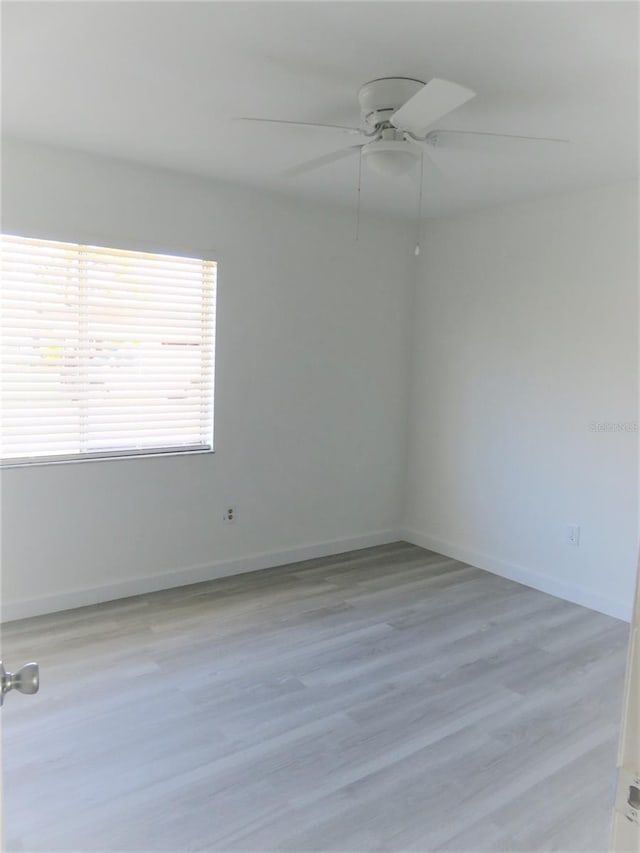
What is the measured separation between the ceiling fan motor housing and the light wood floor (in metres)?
2.42

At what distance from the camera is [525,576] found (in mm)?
4164

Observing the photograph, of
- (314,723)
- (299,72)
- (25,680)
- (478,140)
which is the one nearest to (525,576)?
(314,723)

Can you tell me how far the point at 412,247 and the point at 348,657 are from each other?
10.1ft

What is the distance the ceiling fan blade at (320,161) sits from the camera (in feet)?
9.26

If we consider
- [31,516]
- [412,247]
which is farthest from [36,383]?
[412,247]

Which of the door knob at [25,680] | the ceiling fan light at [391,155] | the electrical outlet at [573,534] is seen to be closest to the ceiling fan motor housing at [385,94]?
the ceiling fan light at [391,155]

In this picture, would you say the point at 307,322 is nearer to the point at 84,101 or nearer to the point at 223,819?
the point at 84,101

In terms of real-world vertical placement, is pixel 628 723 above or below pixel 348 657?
above

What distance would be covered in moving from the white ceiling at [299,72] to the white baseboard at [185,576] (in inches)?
94.9

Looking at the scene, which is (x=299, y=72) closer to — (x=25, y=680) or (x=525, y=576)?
(x=25, y=680)

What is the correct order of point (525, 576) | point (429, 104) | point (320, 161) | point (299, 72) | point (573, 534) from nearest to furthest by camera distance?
point (429, 104), point (299, 72), point (320, 161), point (573, 534), point (525, 576)

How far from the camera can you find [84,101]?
102 inches

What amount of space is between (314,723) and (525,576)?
6.98ft

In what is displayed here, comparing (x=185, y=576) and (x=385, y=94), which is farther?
(x=185, y=576)
